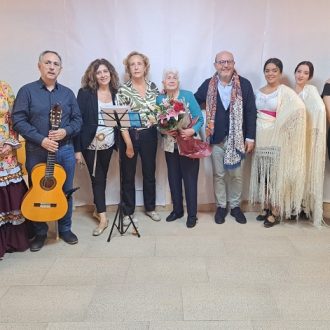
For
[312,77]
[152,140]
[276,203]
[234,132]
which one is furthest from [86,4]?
[276,203]

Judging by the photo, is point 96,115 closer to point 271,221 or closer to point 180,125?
point 180,125

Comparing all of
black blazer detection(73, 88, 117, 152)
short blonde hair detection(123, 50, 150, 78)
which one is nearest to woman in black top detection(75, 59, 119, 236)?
black blazer detection(73, 88, 117, 152)

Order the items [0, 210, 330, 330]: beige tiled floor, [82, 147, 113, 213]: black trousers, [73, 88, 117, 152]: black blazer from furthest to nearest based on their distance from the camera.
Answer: [82, 147, 113, 213]: black trousers < [73, 88, 117, 152]: black blazer < [0, 210, 330, 330]: beige tiled floor

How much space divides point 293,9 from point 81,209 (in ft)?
9.20

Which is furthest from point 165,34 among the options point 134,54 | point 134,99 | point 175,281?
point 175,281

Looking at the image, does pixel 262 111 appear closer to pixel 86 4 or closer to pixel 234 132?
pixel 234 132

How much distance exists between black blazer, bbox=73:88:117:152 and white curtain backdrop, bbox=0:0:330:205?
426 mm

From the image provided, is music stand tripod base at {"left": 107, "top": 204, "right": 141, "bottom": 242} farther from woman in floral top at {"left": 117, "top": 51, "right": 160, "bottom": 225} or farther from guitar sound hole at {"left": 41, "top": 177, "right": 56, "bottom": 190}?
guitar sound hole at {"left": 41, "top": 177, "right": 56, "bottom": 190}

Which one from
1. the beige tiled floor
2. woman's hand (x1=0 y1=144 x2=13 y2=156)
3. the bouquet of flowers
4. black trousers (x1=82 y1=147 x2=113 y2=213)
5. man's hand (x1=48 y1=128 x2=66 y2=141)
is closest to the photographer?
the beige tiled floor

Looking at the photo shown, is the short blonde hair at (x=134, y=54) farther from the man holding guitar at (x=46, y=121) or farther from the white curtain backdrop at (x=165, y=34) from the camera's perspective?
the man holding guitar at (x=46, y=121)

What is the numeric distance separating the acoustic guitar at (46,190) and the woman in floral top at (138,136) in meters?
0.61

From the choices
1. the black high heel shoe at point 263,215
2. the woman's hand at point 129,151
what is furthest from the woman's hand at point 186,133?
the black high heel shoe at point 263,215

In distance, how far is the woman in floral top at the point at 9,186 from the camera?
8.07 feet

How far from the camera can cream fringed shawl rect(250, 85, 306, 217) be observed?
2.95 meters
